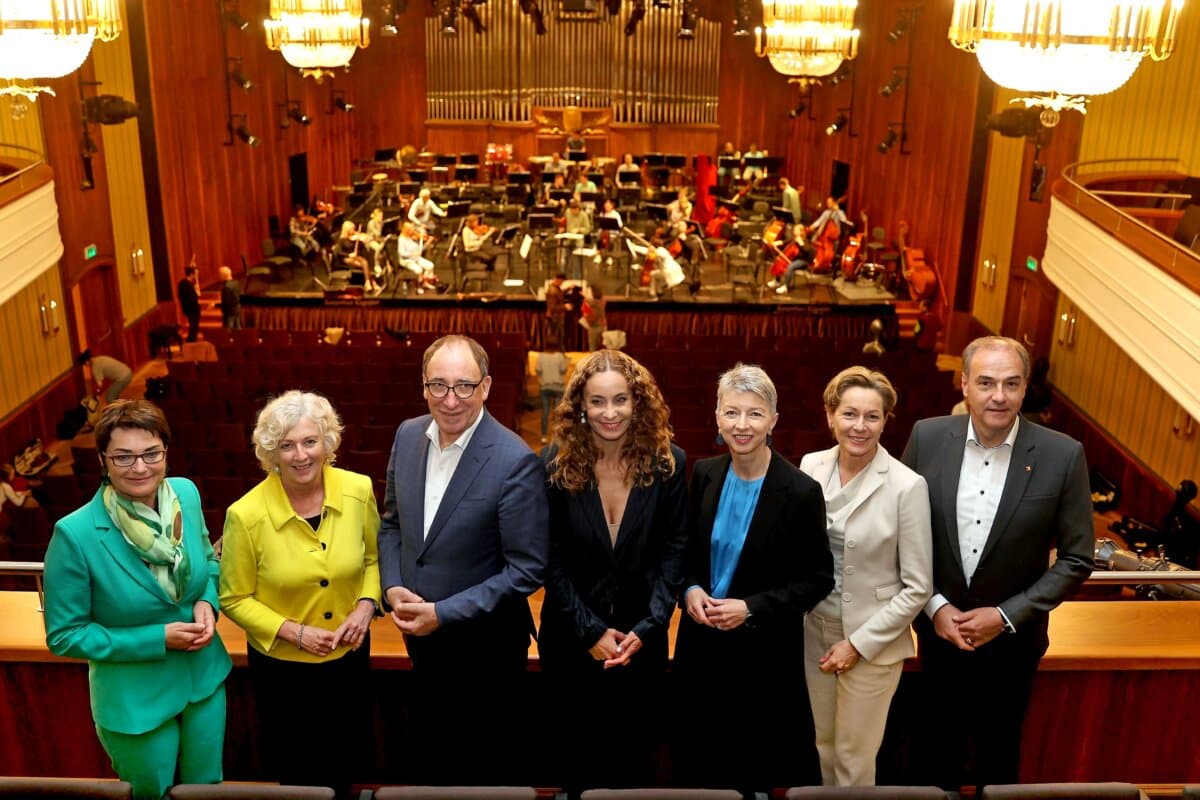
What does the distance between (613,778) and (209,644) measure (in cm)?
123

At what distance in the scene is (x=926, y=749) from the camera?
3.36 m

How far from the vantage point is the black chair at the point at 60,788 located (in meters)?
2.61

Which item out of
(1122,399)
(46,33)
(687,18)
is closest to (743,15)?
(687,18)

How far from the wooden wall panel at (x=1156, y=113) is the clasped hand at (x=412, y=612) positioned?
36.3 feet

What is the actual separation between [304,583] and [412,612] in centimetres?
31

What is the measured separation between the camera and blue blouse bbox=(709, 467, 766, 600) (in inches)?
120

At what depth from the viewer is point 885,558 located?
10.0 feet

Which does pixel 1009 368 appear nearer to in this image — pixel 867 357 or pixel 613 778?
pixel 613 778

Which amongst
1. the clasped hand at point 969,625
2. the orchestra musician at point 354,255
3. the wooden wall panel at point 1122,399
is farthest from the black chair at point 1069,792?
the orchestra musician at point 354,255

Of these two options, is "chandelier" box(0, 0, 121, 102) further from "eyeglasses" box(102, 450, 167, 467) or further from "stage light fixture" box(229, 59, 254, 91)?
"stage light fixture" box(229, 59, 254, 91)

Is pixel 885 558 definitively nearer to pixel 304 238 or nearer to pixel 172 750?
Answer: pixel 172 750

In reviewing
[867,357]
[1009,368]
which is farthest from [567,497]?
[867,357]

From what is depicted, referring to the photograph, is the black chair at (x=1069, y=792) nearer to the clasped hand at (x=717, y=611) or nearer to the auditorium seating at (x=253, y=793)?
the clasped hand at (x=717, y=611)

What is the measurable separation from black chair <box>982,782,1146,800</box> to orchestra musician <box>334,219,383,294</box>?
41.4 feet
